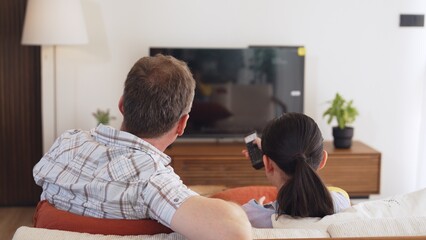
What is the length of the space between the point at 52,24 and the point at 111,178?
290 centimetres

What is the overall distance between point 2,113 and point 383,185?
116 inches

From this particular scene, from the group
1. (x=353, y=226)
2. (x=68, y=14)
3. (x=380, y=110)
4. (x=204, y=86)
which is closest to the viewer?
(x=353, y=226)

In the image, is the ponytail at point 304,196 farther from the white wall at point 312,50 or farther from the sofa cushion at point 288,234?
the white wall at point 312,50

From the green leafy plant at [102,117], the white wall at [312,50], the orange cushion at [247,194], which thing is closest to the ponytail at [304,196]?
the orange cushion at [247,194]

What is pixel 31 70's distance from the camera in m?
5.00

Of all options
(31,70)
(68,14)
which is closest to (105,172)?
(68,14)

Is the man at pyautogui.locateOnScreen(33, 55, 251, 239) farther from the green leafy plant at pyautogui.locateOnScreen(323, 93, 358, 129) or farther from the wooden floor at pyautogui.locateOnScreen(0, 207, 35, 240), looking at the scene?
the green leafy plant at pyautogui.locateOnScreen(323, 93, 358, 129)

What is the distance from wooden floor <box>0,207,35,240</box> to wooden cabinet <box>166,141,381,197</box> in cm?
116

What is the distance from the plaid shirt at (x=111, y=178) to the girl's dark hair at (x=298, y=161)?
459 millimetres

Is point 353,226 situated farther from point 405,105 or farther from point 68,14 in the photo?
point 405,105

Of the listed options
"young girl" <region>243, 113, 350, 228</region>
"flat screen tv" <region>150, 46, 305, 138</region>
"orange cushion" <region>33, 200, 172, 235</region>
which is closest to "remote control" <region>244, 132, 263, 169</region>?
"young girl" <region>243, 113, 350, 228</region>

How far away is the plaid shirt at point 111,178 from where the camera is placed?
5.52 feet

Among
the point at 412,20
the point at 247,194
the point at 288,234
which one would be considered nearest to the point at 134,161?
the point at 288,234

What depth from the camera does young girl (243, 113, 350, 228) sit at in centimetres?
206
